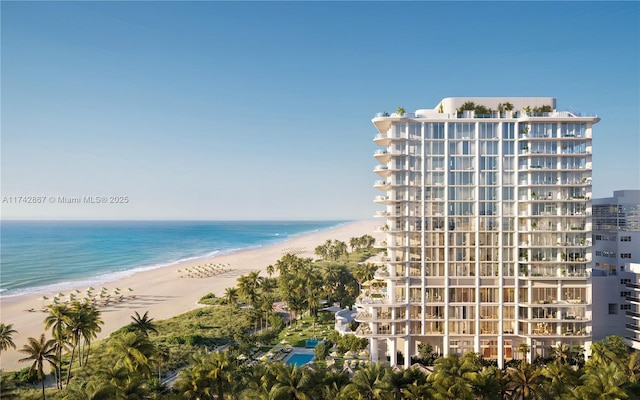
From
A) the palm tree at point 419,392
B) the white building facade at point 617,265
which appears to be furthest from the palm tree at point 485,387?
the white building facade at point 617,265

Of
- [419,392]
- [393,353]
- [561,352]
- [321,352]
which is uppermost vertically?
[419,392]

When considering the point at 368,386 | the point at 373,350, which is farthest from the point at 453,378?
the point at 373,350

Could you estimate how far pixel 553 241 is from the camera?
2128 inches

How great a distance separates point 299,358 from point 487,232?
30.1m

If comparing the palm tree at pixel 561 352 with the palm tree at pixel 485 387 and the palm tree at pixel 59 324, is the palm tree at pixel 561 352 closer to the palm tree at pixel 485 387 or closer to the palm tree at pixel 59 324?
the palm tree at pixel 485 387

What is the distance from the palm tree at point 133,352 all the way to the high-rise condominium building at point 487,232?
86.5 ft

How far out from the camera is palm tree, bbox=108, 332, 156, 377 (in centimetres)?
3788

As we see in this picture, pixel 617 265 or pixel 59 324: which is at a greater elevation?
pixel 617 265

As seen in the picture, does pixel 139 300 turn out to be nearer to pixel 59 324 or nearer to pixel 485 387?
pixel 59 324

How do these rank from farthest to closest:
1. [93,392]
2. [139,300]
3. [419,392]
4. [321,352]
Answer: [139,300] < [321,352] < [419,392] < [93,392]

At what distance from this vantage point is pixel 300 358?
185ft

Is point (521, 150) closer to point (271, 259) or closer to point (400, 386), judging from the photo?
point (400, 386)

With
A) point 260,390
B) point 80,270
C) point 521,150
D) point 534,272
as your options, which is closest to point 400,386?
point 260,390

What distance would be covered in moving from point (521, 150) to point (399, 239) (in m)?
19.5
